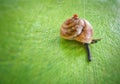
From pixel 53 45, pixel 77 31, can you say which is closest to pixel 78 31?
pixel 77 31

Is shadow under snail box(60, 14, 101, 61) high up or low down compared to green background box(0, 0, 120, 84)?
up

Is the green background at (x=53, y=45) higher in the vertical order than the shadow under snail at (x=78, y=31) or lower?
lower

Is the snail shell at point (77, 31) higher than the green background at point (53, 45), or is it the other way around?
the snail shell at point (77, 31)

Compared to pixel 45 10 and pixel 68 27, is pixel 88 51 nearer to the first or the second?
pixel 68 27

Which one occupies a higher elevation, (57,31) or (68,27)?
(68,27)

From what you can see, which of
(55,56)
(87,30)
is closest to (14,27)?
(55,56)

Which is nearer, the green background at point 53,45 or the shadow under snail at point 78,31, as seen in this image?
the green background at point 53,45

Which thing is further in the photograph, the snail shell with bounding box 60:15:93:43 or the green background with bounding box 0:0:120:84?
the snail shell with bounding box 60:15:93:43
